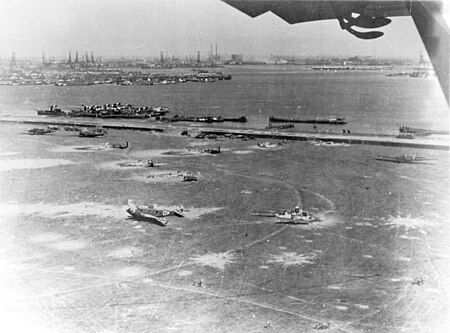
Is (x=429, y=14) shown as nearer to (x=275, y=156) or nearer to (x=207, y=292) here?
(x=207, y=292)

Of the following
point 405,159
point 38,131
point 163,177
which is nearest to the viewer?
point 163,177

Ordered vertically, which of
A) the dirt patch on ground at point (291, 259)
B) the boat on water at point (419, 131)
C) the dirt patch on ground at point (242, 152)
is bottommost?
the dirt patch on ground at point (291, 259)

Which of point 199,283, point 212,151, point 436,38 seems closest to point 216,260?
point 199,283

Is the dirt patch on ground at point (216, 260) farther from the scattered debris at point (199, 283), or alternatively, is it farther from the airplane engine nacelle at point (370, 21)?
the airplane engine nacelle at point (370, 21)

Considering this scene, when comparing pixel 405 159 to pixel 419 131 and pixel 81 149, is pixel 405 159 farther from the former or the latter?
pixel 81 149

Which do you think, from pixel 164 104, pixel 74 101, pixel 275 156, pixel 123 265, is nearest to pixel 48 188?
pixel 123 265

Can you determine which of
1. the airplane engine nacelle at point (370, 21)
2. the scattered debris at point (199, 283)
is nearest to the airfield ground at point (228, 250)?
the scattered debris at point (199, 283)

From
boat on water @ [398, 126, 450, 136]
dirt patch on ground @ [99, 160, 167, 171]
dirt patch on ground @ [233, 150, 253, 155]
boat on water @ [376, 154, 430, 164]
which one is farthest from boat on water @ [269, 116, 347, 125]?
dirt patch on ground @ [99, 160, 167, 171]
